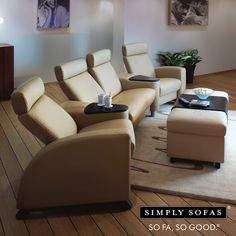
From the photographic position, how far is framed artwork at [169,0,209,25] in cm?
741

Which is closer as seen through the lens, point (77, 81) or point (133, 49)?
point (77, 81)

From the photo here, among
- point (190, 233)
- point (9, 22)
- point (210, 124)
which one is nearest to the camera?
point (190, 233)

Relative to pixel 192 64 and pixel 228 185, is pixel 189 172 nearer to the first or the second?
pixel 228 185

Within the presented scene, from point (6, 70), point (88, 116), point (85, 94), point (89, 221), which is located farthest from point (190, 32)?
point (89, 221)

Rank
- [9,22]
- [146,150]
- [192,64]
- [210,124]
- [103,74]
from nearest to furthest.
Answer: [210,124] < [146,150] < [103,74] < [9,22] < [192,64]

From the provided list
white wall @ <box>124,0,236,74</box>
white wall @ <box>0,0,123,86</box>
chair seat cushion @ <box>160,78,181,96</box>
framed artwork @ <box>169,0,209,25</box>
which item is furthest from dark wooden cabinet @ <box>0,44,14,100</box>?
framed artwork @ <box>169,0,209,25</box>

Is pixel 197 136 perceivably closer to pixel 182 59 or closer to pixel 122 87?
pixel 122 87

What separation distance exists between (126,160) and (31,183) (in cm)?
70

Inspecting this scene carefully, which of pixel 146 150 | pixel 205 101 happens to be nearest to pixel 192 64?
pixel 205 101

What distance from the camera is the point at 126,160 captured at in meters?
2.55

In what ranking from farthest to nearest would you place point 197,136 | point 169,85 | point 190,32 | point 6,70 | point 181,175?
point 190,32 → point 6,70 → point 169,85 → point 197,136 → point 181,175

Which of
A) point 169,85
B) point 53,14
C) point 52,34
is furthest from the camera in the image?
point 52,34

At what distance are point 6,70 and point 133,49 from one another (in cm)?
204

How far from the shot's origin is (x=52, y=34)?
276 inches
